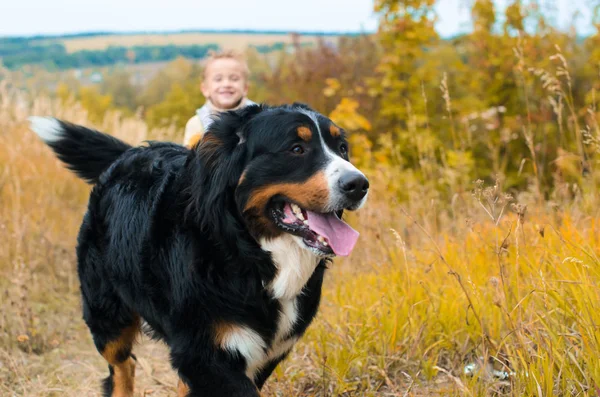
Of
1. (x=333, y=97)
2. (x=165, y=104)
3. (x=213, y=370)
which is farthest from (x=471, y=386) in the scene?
(x=165, y=104)

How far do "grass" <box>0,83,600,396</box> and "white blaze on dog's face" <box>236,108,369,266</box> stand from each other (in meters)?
0.30

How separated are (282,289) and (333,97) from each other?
1080 centimetres

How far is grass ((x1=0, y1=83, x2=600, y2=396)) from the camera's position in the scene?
249 centimetres

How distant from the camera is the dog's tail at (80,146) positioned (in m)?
3.61

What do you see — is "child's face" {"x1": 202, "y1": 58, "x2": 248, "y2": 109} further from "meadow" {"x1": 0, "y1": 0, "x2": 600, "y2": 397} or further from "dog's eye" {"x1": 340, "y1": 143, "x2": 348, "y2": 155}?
"dog's eye" {"x1": 340, "y1": 143, "x2": 348, "y2": 155}

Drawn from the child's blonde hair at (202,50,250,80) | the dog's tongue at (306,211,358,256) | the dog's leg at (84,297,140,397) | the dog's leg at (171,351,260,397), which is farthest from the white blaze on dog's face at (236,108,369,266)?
the child's blonde hair at (202,50,250,80)

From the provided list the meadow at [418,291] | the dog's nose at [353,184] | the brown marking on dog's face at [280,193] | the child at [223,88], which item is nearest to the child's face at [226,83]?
the child at [223,88]

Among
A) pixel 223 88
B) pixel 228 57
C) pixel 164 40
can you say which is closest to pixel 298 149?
pixel 223 88

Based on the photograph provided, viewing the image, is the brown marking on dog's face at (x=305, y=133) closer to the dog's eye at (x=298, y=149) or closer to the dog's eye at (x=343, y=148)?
the dog's eye at (x=298, y=149)

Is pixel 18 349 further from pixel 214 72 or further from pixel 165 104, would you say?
pixel 165 104

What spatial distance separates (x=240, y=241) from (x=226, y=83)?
2916 millimetres

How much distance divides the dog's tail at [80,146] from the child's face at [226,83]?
1647 mm

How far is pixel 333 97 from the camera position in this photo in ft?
43.1

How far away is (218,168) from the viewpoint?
105 inches
